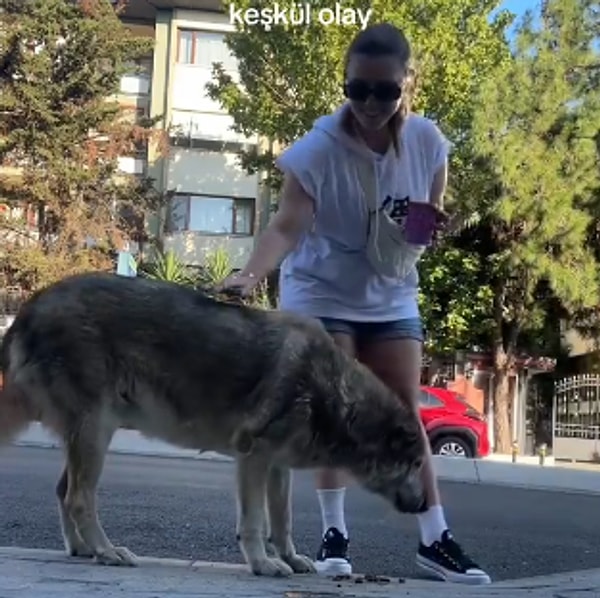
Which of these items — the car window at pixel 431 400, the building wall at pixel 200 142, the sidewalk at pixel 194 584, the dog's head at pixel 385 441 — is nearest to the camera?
the sidewalk at pixel 194 584

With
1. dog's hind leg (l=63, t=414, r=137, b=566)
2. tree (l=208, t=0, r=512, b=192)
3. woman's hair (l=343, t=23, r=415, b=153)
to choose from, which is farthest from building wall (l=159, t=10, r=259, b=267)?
dog's hind leg (l=63, t=414, r=137, b=566)

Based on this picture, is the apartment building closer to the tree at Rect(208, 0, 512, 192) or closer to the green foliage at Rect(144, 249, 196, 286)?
the green foliage at Rect(144, 249, 196, 286)

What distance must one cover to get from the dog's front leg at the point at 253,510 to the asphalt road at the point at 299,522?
870mm

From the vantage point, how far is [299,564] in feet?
14.4

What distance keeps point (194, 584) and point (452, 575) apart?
4.78ft

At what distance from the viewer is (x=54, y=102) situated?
32750 mm

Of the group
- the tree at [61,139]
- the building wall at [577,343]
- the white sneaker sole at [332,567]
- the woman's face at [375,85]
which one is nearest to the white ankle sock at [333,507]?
the white sneaker sole at [332,567]

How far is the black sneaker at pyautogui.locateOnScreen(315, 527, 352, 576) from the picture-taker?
448cm

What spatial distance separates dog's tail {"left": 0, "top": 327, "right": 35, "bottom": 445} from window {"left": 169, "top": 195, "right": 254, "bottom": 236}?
32745 mm

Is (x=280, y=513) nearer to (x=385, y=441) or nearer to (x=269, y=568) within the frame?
(x=269, y=568)

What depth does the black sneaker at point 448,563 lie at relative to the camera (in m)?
4.48

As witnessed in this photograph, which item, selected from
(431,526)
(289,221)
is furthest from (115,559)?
(289,221)

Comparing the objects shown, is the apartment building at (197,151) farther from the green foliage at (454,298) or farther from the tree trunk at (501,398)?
the tree trunk at (501,398)

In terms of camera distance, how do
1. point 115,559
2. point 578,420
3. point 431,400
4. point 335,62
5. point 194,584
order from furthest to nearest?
point 578,420 < point 335,62 < point 431,400 < point 115,559 < point 194,584
